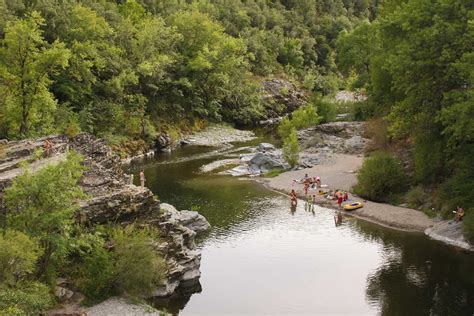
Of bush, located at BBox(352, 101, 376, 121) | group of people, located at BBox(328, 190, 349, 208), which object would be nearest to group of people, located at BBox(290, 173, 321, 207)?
group of people, located at BBox(328, 190, 349, 208)

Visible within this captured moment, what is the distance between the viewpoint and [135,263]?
3381 cm

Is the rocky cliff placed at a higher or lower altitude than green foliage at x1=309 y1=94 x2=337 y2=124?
lower

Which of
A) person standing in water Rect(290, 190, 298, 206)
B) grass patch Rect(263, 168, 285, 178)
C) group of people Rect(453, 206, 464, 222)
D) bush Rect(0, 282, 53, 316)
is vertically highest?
group of people Rect(453, 206, 464, 222)

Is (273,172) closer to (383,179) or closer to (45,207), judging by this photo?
(383,179)

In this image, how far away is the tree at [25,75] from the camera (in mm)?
55531

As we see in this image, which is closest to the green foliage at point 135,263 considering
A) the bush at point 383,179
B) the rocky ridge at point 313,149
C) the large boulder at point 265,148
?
the bush at point 383,179

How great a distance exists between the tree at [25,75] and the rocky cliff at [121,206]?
15.1 meters

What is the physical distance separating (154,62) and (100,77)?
8559 mm

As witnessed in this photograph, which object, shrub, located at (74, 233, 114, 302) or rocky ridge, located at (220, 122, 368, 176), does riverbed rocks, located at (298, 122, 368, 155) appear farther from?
shrub, located at (74, 233, 114, 302)

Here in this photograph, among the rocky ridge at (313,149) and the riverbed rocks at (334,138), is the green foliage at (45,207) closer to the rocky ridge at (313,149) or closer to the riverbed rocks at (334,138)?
the rocky ridge at (313,149)

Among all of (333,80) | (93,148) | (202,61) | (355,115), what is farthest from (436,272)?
(333,80)

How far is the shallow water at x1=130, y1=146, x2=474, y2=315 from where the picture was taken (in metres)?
35.2

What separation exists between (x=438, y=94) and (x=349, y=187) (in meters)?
14.4

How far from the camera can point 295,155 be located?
69500 mm
